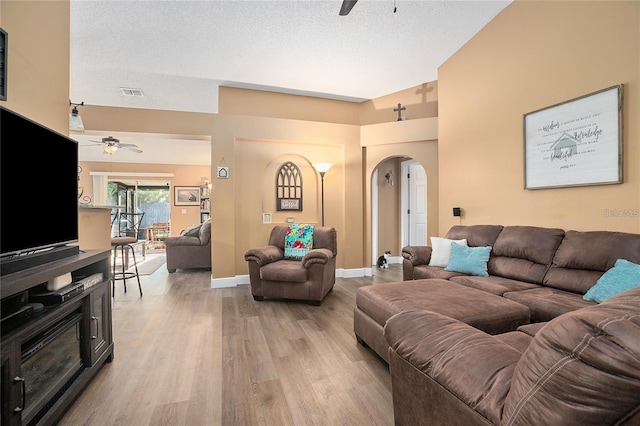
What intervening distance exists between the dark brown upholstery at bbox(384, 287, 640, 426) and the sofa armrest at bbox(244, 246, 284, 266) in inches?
105

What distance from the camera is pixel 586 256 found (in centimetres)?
220

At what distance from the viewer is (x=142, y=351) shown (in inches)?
91.0

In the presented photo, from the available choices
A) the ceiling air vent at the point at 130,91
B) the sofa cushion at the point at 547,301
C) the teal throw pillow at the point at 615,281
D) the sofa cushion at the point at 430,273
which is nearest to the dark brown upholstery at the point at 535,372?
the sofa cushion at the point at 547,301

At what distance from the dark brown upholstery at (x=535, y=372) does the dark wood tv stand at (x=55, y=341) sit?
5.21 ft

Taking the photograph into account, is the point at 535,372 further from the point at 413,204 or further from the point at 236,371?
the point at 413,204

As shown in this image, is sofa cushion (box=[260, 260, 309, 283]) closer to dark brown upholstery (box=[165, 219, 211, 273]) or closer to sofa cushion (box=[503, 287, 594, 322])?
sofa cushion (box=[503, 287, 594, 322])

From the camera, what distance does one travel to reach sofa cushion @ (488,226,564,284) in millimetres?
2520

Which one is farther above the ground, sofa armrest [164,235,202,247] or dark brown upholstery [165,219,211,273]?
sofa armrest [164,235,202,247]

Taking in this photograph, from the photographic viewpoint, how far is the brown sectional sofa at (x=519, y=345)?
1.90ft

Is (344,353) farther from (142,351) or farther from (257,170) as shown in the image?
(257,170)

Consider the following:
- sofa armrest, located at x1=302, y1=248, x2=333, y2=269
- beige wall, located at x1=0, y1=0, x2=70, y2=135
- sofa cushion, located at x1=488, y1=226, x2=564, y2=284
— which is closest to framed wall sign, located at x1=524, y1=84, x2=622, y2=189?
sofa cushion, located at x1=488, y1=226, x2=564, y2=284

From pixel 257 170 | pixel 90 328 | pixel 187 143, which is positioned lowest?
pixel 90 328

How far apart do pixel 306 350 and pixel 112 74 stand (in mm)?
4206

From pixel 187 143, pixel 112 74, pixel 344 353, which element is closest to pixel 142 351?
pixel 344 353
